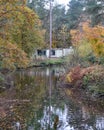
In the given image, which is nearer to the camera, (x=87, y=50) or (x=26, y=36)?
(x=87, y=50)

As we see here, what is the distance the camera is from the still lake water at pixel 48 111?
1311 centimetres

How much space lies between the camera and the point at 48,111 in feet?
52.3

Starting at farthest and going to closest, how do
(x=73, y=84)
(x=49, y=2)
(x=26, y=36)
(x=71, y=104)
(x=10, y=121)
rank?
(x=49, y=2)
(x=26, y=36)
(x=73, y=84)
(x=71, y=104)
(x=10, y=121)

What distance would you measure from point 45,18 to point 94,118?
161 ft

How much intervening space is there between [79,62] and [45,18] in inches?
1417

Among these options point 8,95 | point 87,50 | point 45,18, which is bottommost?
point 8,95

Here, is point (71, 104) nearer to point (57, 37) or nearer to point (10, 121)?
point (10, 121)

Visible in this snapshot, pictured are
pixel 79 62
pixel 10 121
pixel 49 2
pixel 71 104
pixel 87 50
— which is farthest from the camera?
pixel 49 2

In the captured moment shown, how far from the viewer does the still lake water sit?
43.0 ft

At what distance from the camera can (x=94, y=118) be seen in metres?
14.5

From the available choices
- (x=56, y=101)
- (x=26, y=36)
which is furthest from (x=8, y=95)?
(x=26, y=36)

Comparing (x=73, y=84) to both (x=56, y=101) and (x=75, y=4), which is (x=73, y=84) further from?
(x=75, y=4)

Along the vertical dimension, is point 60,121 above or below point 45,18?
below

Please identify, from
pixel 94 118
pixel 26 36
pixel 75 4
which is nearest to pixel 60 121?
pixel 94 118
